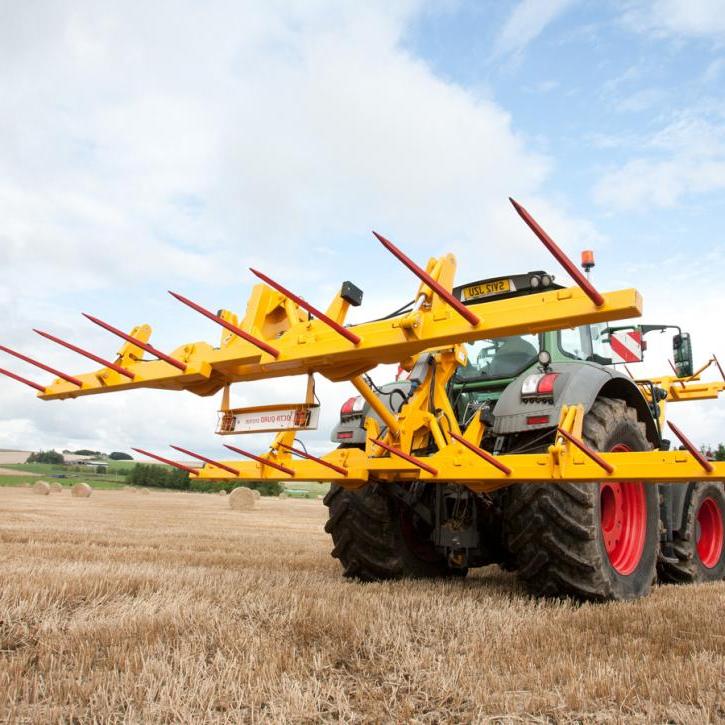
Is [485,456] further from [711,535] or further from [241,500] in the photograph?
[241,500]

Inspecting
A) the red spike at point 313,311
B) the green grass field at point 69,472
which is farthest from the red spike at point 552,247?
the green grass field at point 69,472

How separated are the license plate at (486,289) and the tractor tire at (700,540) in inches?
93.1

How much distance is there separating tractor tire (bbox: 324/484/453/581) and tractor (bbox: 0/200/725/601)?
0.04ft

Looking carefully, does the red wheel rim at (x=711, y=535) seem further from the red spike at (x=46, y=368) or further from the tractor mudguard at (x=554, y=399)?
the red spike at (x=46, y=368)

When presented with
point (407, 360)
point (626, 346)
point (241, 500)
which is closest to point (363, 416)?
point (407, 360)

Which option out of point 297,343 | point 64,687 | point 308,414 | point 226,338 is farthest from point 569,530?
point 64,687

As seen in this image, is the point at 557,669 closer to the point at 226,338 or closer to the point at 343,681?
the point at 343,681

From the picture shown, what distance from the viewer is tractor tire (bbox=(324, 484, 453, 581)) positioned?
5.09m

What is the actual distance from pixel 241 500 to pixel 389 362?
16.8m

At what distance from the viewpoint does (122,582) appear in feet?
13.0

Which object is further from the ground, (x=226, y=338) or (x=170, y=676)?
(x=226, y=338)

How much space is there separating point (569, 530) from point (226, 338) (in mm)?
2318

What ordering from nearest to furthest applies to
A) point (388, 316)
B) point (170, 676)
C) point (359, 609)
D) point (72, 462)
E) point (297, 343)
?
1. point (170, 676)
2. point (359, 609)
3. point (297, 343)
4. point (388, 316)
5. point (72, 462)

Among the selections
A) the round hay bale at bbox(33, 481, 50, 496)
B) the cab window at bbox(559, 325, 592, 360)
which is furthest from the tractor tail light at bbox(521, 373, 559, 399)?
the round hay bale at bbox(33, 481, 50, 496)
